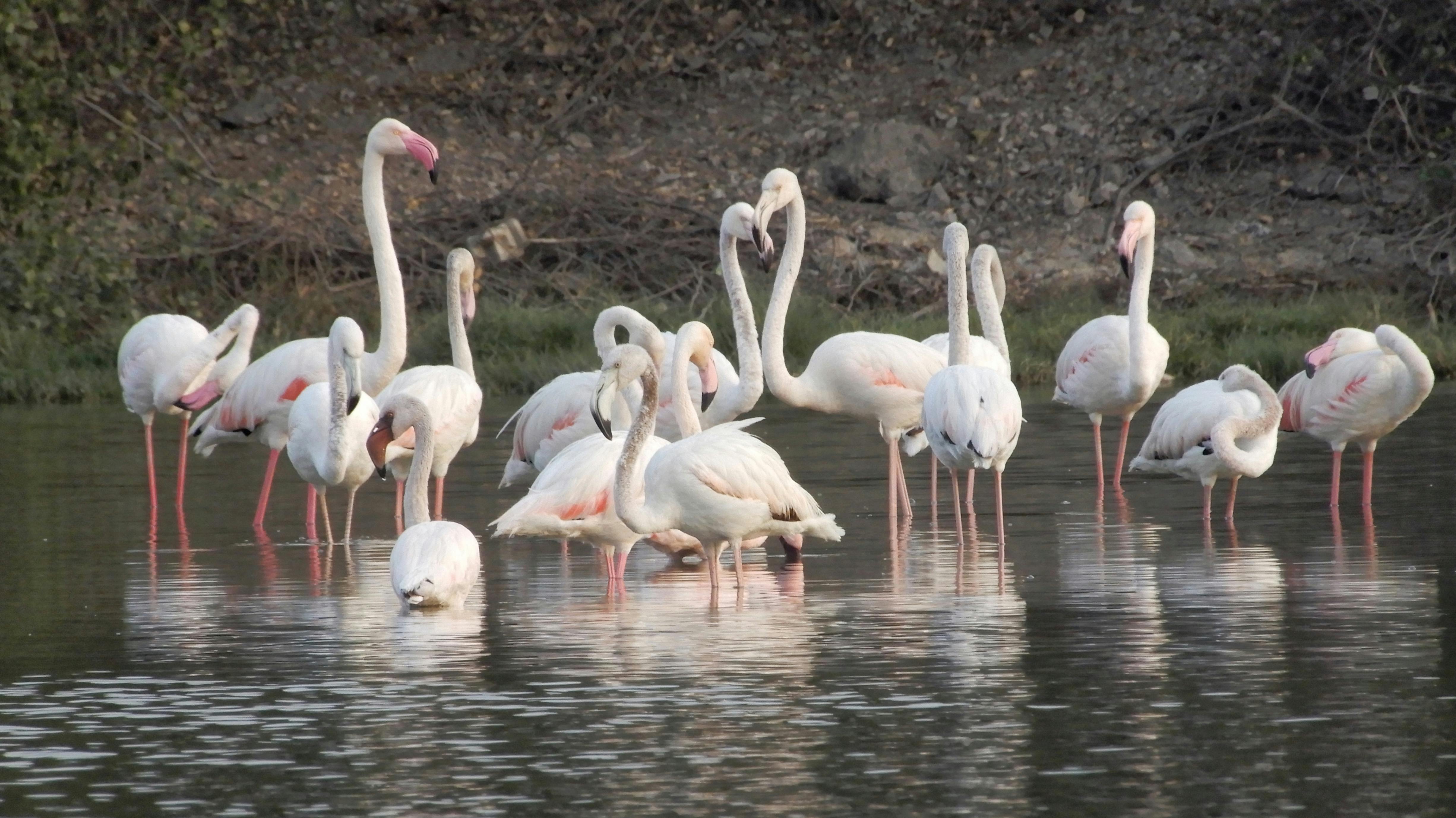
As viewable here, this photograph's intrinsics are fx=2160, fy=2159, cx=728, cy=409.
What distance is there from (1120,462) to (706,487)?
13.4ft

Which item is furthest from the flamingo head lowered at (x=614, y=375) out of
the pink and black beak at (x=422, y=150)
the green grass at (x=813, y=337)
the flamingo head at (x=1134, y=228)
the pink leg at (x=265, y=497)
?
the green grass at (x=813, y=337)

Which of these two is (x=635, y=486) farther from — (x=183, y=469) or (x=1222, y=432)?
(x=183, y=469)

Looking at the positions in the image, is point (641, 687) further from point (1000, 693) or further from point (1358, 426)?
point (1358, 426)

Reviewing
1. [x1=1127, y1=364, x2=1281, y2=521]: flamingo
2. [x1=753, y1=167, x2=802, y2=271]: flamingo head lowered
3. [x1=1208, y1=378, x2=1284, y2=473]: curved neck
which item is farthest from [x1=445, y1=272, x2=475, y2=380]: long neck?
[x1=1208, y1=378, x2=1284, y2=473]: curved neck

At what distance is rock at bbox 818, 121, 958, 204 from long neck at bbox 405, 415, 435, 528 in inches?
582

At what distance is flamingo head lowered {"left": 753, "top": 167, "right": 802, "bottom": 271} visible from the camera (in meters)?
10.0

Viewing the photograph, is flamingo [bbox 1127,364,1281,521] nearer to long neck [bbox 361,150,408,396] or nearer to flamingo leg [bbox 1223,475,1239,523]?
flamingo leg [bbox 1223,475,1239,523]

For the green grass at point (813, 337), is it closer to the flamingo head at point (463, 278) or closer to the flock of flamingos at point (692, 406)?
the flock of flamingos at point (692, 406)

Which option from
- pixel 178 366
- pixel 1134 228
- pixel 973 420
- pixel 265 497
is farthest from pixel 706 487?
pixel 1134 228

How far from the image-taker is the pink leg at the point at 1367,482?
9.50m

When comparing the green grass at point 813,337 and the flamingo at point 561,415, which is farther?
the green grass at point 813,337

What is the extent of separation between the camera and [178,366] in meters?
11.2

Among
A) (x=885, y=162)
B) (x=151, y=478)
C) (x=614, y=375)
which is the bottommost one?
(x=151, y=478)

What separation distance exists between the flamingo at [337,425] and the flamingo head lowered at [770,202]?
6.44 ft
